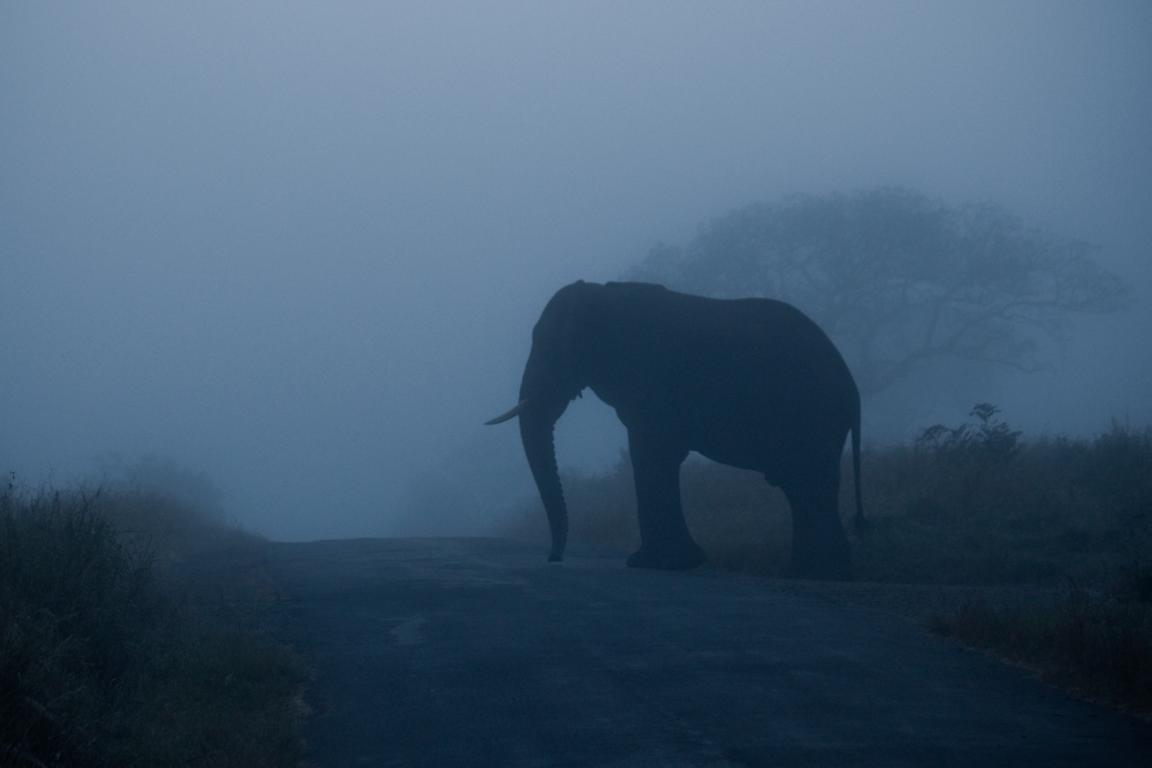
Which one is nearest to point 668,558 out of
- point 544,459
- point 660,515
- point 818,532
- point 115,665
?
point 660,515

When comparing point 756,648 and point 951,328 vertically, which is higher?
point 951,328

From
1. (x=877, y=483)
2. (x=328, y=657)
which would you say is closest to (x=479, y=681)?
(x=328, y=657)

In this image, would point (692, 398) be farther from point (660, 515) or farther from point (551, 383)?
point (551, 383)

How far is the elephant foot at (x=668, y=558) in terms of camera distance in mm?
→ 16625

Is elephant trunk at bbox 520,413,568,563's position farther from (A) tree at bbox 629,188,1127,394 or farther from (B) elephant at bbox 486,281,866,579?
(A) tree at bbox 629,188,1127,394

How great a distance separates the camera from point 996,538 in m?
17.3

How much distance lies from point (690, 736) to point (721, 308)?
36.7 ft

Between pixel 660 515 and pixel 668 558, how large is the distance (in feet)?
1.73

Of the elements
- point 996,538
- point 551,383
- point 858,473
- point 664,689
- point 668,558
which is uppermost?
point 551,383

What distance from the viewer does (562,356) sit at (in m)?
17.7

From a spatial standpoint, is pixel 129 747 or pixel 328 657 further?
pixel 328 657

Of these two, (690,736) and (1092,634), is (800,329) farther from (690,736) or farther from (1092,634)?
(690,736)

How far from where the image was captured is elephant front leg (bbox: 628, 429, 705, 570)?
54.7 feet

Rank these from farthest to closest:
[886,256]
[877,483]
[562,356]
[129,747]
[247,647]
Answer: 1. [886,256]
2. [877,483]
3. [562,356]
4. [247,647]
5. [129,747]
